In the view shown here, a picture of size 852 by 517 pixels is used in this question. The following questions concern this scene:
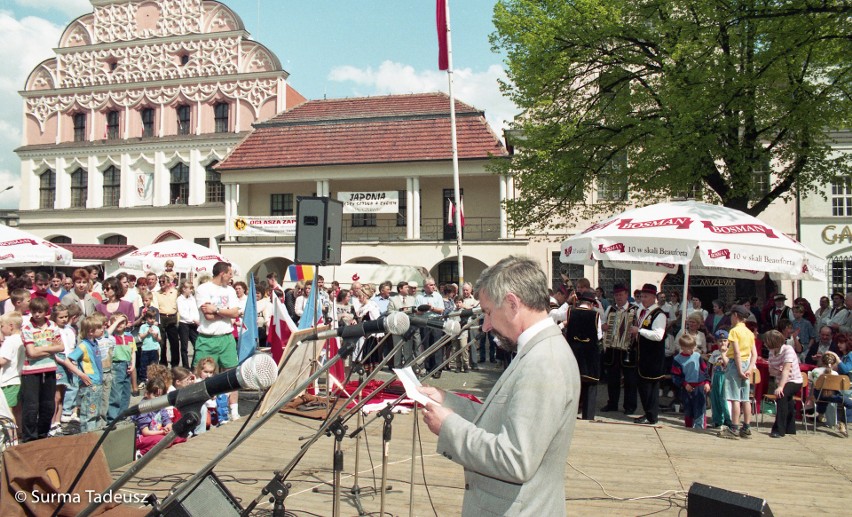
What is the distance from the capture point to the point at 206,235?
1358 inches

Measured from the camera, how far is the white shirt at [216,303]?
855cm

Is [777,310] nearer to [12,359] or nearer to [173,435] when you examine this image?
[12,359]

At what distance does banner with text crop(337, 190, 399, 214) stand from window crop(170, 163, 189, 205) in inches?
439

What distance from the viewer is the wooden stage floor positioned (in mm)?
5398

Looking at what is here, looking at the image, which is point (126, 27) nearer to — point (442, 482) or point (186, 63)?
point (186, 63)

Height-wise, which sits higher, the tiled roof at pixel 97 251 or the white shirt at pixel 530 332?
the tiled roof at pixel 97 251

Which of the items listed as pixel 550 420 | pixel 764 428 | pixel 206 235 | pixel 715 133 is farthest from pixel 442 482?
pixel 206 235

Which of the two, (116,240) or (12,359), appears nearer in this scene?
(12,359)

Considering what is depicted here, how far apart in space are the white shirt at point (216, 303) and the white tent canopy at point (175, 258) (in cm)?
916

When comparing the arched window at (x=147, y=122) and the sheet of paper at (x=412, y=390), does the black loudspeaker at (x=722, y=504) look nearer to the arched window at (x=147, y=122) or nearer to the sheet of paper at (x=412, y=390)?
the sheet of paper at (x=412, y=390)

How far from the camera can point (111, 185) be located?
3656 centimetres

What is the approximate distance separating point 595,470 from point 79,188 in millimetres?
37907

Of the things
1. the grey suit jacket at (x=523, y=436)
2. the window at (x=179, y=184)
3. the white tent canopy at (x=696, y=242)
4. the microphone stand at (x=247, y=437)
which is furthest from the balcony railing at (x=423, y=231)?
the grey suit jacket at (x=523, y=436)

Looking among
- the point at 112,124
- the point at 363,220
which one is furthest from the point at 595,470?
the point at 112,124
